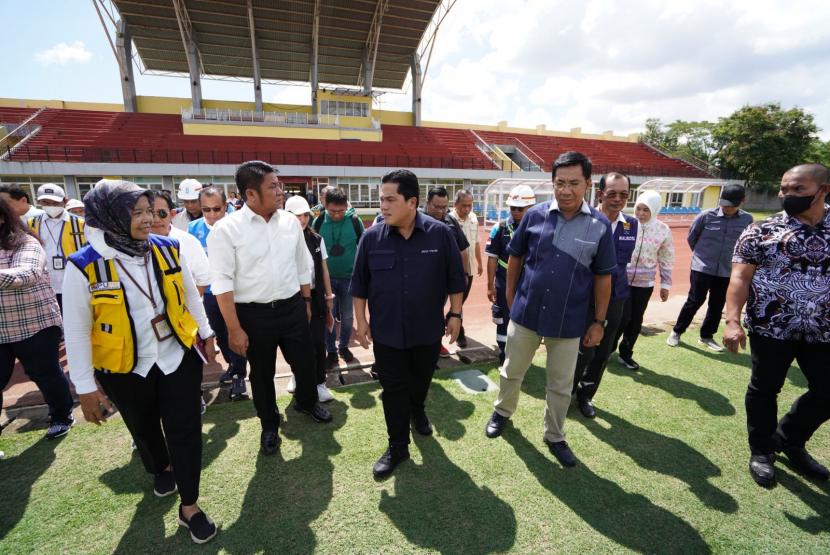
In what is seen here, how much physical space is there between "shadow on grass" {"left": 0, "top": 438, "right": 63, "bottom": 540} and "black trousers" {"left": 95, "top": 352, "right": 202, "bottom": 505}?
3.07ft

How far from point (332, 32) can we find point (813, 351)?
33.8 meters

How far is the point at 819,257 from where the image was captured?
237cm

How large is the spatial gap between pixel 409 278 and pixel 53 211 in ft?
12.8

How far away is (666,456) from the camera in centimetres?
292

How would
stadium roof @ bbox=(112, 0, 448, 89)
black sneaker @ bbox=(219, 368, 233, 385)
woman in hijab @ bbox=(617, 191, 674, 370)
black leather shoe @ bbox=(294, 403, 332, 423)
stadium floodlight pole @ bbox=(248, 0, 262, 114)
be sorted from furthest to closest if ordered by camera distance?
stadium roof @ bbox=(112, 0, 448, 89), stadium floodlight pole @ bbox=(248, 0, 262, 114), woman in hijab @ bbox=(617, 191, 674, 370), black sneaker @ bbox=(219, 368, 233, 385), black leather shoe @ bbox=(294, 403, 332, 423)

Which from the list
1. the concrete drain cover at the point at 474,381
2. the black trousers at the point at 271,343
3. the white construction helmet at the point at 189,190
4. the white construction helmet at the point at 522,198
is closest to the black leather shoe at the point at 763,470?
the concrete drain cover at the point at 474,381

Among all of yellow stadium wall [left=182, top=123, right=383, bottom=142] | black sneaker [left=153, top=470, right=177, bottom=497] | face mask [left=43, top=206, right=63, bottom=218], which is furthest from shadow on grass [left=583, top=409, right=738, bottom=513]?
yellow stadium wall [left=182, top=123, right=383, bottom=142]

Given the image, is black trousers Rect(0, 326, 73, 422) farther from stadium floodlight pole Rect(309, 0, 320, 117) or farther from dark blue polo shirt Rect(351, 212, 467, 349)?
stadium floodlight pole Rect(309, 0, 320, 117)

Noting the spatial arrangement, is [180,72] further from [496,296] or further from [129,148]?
[496,296]

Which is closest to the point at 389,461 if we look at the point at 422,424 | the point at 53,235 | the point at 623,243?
the point at 422,424

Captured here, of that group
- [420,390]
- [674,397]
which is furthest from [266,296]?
[674,397]

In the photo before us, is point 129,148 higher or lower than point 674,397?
higher

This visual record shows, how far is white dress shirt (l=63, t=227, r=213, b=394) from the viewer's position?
1887 mm

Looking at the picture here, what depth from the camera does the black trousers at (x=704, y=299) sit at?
5.00m
